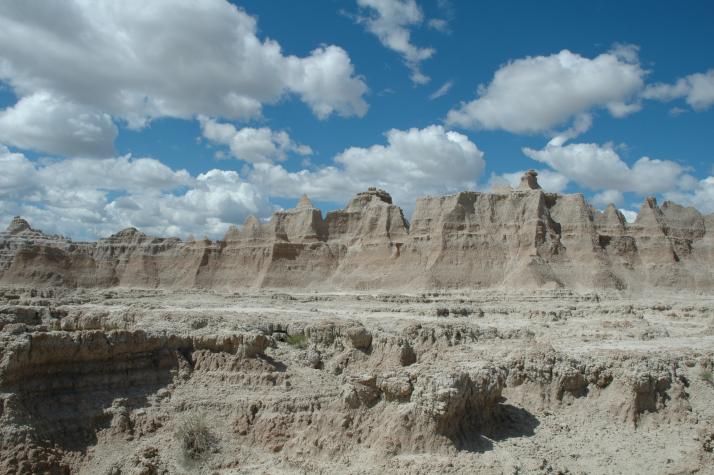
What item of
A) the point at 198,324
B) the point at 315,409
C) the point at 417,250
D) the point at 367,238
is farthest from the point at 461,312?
the point at 367,238

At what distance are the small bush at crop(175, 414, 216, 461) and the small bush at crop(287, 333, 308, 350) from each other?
6.27m

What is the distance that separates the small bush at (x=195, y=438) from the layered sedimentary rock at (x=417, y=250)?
47768mm

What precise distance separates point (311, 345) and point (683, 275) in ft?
175

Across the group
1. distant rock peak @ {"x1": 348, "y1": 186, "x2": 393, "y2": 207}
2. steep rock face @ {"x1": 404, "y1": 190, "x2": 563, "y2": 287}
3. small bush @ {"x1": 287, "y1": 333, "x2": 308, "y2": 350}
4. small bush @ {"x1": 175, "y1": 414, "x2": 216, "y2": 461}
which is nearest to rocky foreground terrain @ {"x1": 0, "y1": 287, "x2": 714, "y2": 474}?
small bush @ {"x1": 175, "y1": 414, "x2": 216, "y2": 461}

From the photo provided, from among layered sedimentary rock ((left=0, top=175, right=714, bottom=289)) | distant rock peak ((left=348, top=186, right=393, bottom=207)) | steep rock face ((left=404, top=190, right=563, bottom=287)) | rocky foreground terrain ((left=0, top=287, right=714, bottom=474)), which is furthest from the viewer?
distant rock peak ((left=348, top=186, right=393, bottom=207))

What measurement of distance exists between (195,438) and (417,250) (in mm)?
57462

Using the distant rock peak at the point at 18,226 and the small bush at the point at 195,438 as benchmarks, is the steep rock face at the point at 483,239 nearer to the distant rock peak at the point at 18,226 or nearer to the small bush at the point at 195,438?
the small bush at the point at 195,438

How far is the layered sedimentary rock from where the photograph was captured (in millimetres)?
60406

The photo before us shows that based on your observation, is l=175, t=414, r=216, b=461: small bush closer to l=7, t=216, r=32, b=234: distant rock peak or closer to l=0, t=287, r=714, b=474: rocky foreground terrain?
l=0, t=287, r=714, b=474: rocky foreground terrain

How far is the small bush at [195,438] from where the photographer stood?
10.9 m

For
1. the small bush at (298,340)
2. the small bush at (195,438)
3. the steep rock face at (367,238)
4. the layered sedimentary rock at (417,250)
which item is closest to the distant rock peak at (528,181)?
the layered sedimentary rock at (417,250)

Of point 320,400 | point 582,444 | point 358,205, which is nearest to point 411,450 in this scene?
point 320,400

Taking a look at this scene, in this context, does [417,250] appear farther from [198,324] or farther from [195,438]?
[195,438]

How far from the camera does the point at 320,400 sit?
12688mm
